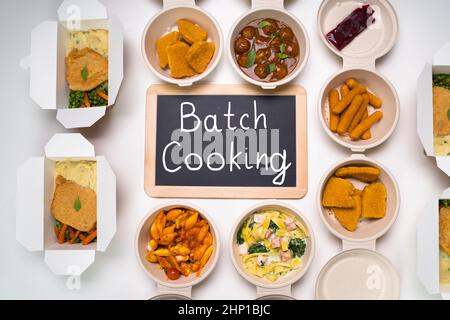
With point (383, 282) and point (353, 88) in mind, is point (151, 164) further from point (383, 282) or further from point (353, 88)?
point (383, 282)

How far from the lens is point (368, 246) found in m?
1.97

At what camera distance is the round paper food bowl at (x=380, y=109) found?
1981 mm

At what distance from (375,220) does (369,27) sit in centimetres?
96

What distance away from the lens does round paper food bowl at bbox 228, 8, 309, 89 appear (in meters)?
2.00

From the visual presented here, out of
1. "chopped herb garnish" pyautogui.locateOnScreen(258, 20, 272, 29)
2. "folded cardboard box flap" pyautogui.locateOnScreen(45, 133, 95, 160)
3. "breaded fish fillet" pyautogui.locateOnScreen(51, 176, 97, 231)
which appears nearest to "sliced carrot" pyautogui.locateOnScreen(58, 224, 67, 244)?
"breaded fish fillet" pyautogui.locateOnScreen(51, 176, 97, 231)

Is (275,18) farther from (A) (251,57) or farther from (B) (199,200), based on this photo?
(B) (199,200)

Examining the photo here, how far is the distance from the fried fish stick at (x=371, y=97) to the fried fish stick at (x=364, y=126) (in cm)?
5

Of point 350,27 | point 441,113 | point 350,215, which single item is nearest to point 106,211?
point 350,215

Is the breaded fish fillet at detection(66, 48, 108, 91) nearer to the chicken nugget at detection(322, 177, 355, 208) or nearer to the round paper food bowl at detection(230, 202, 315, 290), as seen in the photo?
the round paper food bowl at detection(230, 202, 315, 290)

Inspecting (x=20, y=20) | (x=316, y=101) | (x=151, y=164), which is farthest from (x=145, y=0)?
(x=316, y=101)

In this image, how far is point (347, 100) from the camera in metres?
2.01

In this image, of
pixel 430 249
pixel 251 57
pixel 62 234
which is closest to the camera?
pixel 430 249

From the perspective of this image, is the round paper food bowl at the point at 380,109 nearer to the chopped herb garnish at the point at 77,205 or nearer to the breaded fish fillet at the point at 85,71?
the breaded fish fillet at the point at 85,71

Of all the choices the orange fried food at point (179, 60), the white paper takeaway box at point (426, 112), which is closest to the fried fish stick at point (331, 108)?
the white paper takeaway box at point (426, 112)
